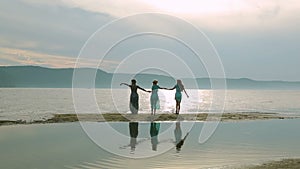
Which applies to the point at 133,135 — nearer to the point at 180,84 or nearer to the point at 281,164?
the point at 180,84

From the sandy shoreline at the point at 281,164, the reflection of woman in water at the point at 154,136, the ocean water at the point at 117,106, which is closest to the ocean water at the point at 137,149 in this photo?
the reflection of woman in water at the point at 154,136

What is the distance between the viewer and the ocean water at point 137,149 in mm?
14195

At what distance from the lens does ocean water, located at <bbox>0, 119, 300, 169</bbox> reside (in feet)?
46.6

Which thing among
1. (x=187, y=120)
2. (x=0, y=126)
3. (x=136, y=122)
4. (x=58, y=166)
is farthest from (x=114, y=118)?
(x=58, y=166)

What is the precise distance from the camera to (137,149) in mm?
16969

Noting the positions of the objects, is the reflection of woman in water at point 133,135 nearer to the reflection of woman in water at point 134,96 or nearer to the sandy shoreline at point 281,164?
the reflection of woman in water at point 134,96

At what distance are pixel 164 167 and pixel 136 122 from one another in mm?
15047

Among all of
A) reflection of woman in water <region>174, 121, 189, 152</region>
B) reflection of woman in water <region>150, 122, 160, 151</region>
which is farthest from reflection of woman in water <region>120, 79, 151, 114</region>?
reflection of woman in water <region>174, 121, 189, 152</region>

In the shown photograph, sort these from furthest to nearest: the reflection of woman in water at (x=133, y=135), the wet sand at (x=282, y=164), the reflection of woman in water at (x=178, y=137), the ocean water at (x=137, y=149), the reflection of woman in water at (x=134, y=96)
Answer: the reflection of woman in water at (x=134, y=96), the reflection of woman in water at (x=133, y=135), the reflection of woman in water at (x=178, y=137), the ocean water at (x=137, y=149), the wet sand at (x=282, y=164)

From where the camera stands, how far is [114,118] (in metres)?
31.5

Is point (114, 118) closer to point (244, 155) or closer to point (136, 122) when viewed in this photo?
point (136, 122)

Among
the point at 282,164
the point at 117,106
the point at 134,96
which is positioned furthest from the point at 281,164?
the point at 117,106

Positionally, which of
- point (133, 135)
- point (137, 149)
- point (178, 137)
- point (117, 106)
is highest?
point (117, 106)

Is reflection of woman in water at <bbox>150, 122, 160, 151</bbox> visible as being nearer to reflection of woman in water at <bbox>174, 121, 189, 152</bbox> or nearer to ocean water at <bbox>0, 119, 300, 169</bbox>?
ocean water at <bbox>0, 119, 300, 169</bbox>
